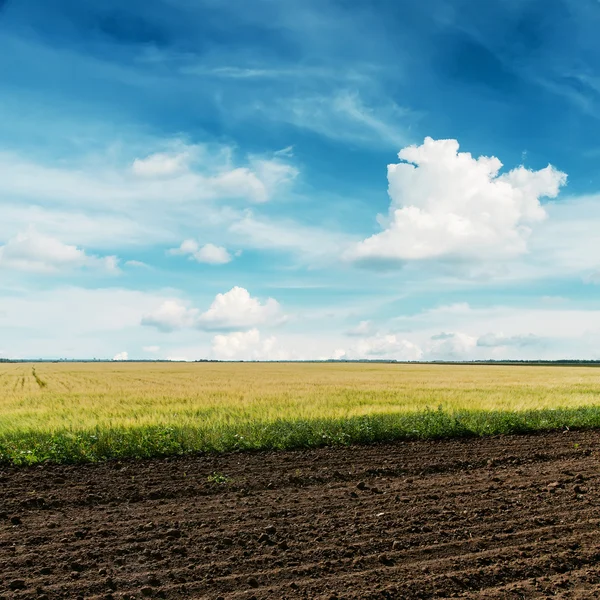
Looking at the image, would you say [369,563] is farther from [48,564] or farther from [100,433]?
[100,433]

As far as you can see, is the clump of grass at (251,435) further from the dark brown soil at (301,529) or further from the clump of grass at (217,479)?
the dark brown soil at (301,529)

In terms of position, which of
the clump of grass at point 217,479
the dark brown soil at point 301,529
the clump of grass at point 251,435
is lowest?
the dark brown soil at point 301,529

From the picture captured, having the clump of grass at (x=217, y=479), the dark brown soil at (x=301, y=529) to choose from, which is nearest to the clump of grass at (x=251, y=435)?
the clump of grass at (x=217, y=479)

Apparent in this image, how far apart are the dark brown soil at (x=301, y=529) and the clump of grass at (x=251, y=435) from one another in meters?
0.89

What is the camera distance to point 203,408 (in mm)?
20000

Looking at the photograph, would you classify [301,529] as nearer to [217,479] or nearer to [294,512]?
[294,512]

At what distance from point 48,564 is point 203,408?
13.9m

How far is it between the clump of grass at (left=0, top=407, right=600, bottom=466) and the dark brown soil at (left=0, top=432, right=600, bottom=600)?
0.89 m

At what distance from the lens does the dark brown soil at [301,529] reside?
5.78 metres

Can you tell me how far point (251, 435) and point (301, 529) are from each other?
19.2 ft

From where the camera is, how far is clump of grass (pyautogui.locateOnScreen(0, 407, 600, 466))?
11.5 meters

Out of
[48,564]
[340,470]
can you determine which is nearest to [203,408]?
[340,470]

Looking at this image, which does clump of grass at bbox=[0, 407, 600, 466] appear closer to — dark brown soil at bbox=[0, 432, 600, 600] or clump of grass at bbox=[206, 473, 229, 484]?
clump of grass at bbox=[206, 473, 229, 484]

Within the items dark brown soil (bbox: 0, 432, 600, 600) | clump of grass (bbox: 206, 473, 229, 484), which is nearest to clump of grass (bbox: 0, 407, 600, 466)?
clump of grass (bbox: 206, 473, 229, 484)
